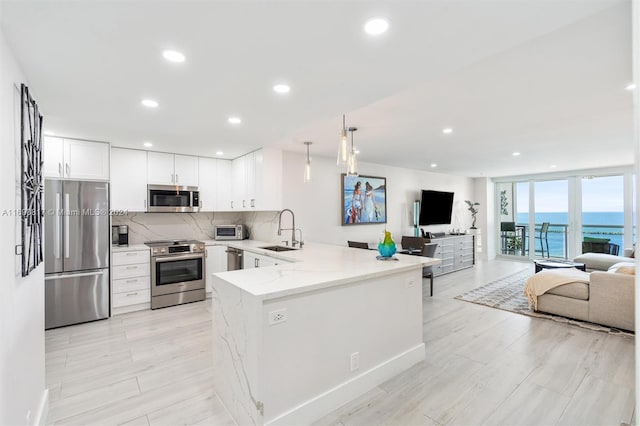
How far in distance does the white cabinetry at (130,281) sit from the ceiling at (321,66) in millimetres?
1577

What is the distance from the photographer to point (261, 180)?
14.4 feet

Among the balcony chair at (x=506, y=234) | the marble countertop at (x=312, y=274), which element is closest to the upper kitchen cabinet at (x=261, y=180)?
the marble countertop at (x=312, y=274)

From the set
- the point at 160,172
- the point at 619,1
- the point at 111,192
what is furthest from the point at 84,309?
the point at 619,1

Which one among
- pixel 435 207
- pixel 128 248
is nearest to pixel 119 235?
pixel 128 248

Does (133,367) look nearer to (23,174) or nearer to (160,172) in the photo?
(23,174)

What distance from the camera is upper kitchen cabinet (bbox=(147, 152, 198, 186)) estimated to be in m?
4.55

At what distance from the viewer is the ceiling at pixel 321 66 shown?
1.40 metres

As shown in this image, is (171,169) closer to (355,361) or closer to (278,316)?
(278,316)

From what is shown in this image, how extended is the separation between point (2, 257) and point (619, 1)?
2971 millimetres

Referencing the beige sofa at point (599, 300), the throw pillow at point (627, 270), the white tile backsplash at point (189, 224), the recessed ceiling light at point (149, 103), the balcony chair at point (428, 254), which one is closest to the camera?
the recessed ceiling light at point (149, 103)

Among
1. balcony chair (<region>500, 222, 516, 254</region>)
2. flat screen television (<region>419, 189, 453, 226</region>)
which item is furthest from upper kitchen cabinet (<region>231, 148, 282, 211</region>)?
balcony chair (<region>500, 222, 516, 254</region>)

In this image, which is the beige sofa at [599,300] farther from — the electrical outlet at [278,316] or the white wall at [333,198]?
the electrical outlet at [278,316]

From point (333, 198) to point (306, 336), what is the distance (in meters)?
3.54

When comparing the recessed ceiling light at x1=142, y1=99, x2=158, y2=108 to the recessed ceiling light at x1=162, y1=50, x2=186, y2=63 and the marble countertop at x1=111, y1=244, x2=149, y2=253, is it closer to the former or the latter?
the recessed ceiling light at x1=162, y1=50, x2=186, y2=63
